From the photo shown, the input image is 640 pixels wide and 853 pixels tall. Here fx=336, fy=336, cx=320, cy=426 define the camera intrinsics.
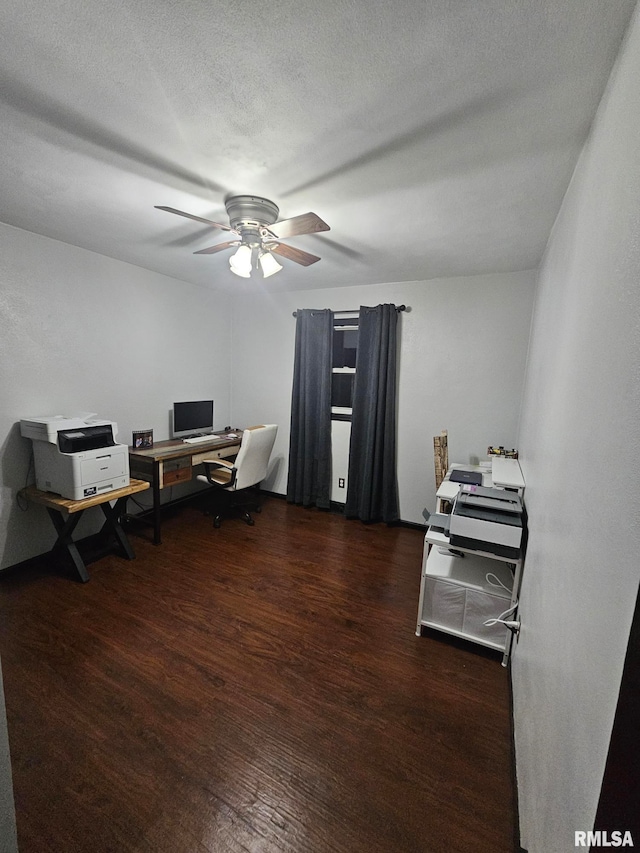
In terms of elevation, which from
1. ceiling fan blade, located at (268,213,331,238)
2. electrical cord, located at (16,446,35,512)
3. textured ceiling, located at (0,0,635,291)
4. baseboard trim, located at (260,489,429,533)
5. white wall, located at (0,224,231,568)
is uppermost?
textured ceiling, located at (0,0,635,291)

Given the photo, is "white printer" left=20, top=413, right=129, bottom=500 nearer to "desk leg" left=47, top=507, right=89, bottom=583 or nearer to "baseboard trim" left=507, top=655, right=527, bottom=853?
"desk leg" left=47, top=507, right=89, bottom=583

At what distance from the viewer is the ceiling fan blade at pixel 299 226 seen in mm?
1571

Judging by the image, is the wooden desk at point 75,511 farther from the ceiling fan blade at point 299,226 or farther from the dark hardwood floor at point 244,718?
the ceiling fan blade at point 299,226

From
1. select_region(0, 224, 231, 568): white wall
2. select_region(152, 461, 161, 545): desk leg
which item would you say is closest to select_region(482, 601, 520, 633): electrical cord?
select_region(152, 461, 161, 545): desk leg

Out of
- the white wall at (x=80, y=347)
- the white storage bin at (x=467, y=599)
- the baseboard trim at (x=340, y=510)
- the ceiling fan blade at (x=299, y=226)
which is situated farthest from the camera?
the baseboard trim at (x=340, y=510)

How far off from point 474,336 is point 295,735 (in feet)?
10.1

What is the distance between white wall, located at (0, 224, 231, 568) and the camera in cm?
238

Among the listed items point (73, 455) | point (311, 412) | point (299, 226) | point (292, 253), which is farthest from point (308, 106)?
point (311, 412)

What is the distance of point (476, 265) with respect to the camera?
2725 millimetres

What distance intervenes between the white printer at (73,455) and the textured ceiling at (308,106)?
136 centimetres

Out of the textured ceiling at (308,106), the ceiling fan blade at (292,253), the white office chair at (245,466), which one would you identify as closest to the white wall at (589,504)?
the textured ceiling at (308,106)

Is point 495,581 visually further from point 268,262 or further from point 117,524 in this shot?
point 117,524

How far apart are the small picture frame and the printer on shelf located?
2751mm

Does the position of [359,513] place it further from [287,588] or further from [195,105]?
[195,105]
